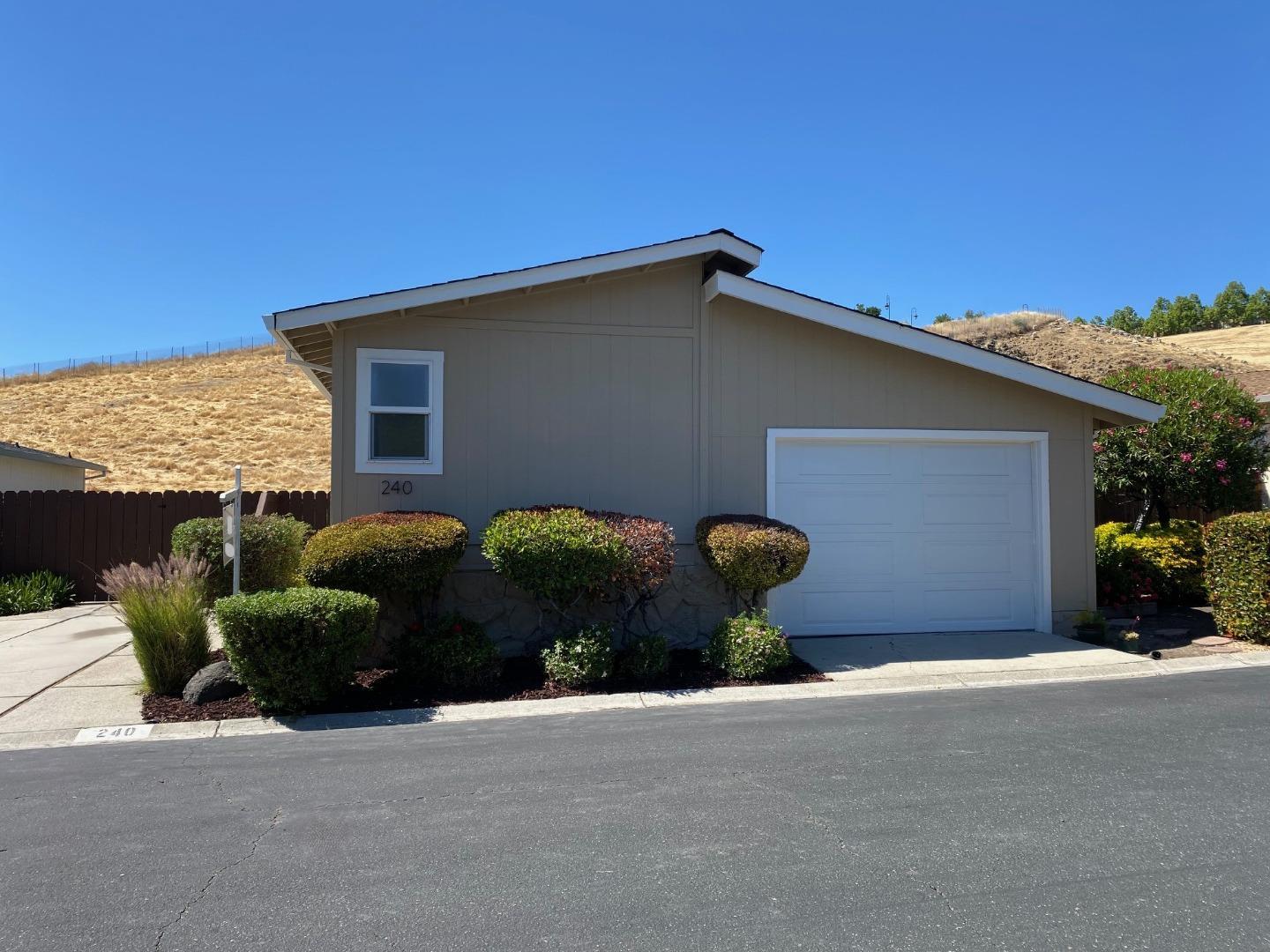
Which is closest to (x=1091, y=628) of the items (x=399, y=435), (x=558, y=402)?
(x=558, y=402)

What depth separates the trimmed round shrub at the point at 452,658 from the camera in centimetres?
758

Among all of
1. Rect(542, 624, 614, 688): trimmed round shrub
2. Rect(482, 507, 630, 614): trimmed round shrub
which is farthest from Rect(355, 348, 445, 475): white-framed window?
Rect(542, 624, 614, 688): trimmed round shrub

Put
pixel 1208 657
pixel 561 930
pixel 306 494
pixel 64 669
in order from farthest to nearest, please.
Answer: pixel 306 494 < pixel 1208 657 < pixel 64 669 < pixel 561 930

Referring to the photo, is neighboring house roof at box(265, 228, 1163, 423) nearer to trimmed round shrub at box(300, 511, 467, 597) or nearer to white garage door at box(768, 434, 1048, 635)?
white garage door at box(768, 434, 1048, 635)

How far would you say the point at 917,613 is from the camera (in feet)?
32.6

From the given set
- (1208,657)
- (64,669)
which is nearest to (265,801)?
(64,669)

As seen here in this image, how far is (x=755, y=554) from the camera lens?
Result: 824cm

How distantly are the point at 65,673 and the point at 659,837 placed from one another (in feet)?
22.8

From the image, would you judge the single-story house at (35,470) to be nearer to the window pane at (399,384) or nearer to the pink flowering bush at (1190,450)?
the window pane at (399,384)

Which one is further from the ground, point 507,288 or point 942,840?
point 507,288

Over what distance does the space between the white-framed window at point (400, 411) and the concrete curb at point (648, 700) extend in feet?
9.30

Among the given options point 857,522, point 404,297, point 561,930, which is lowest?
point 561,930

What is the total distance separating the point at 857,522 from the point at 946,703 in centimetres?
310

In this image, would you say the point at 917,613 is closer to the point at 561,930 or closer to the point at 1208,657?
the point at 1208,657
